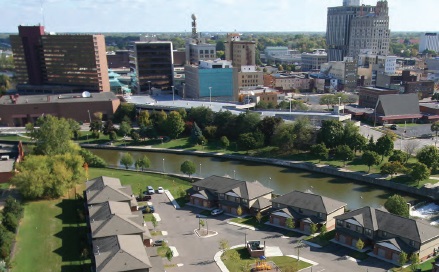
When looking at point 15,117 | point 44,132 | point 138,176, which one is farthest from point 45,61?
point 138,176

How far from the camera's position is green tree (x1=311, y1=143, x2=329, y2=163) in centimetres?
4278

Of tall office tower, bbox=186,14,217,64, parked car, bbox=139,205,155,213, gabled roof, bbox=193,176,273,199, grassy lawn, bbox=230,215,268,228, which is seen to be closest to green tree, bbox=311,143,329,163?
gabled roof, bbox=193,176,273,199

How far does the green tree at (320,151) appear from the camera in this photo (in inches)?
1684

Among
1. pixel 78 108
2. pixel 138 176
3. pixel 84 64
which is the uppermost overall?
pixel 84 64

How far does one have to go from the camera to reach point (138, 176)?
40125mm

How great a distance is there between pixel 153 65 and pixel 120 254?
62280mm

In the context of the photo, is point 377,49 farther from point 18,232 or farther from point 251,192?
point 18,232

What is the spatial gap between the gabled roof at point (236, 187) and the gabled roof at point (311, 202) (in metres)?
1.87

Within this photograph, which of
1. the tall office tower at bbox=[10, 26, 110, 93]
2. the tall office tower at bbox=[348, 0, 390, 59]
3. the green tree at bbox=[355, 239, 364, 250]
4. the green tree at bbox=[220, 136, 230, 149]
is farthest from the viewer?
the tall office tower at bbox=[348, 0, 390, 59]

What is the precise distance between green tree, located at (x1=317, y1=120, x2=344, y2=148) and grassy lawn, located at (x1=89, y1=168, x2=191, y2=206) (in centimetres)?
1757

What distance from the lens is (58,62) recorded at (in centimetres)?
7906

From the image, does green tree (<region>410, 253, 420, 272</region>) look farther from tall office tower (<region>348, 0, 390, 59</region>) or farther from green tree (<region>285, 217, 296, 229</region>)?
tall office tower (<region>348, 0, 390, 59</region>)

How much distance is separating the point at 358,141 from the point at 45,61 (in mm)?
64805

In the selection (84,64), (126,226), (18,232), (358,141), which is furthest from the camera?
(84,64)
